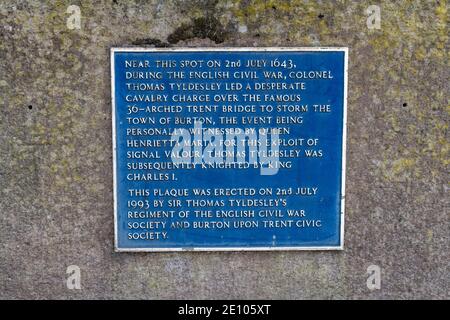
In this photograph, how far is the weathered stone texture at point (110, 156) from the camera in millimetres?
3441

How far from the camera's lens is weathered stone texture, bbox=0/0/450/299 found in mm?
3441

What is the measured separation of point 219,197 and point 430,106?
5.32 feet

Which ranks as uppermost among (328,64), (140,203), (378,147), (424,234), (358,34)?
(358,34)

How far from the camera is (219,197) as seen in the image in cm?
354

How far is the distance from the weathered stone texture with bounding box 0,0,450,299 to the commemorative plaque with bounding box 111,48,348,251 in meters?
0.10

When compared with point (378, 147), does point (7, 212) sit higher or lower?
lower

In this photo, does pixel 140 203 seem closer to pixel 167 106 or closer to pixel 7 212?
pixel 167 106

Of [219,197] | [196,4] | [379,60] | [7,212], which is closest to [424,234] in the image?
[379,60]
